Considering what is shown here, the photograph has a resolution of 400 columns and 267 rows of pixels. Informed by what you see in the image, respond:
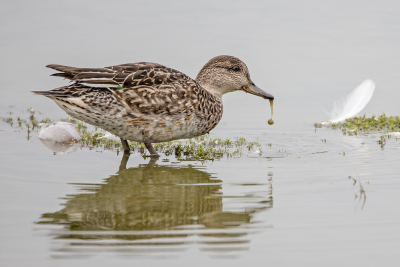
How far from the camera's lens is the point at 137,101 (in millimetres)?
7559

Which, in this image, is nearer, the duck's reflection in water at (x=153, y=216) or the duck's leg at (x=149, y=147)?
the duck's reflection in water at (x=153, y=216)

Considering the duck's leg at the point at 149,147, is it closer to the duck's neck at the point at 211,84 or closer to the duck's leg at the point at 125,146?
the duck's leg at the point at 125,146

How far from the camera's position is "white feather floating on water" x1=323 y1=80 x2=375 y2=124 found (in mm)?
10641

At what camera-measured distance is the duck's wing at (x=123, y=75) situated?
741 cm

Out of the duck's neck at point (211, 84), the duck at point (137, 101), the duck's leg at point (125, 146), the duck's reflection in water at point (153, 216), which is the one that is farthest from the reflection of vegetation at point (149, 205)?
the duck's neck at point (211, 84)

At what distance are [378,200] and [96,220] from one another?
9.35 ft

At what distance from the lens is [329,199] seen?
5945 millimetres

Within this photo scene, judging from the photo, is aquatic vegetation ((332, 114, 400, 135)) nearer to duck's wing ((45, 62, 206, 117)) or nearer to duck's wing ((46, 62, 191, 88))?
duck's wing ((45, 62, 206, 117))

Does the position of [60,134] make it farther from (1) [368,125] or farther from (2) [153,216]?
(1) [368,125]

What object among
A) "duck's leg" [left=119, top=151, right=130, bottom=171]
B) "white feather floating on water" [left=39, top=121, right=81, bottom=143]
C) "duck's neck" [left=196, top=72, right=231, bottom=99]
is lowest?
"duck's leg" [left=119, top=151, right=130, bottom=171]

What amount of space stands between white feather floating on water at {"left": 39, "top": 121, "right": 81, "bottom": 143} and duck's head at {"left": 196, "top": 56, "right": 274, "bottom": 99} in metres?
2.15

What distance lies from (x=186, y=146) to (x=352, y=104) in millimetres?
3984

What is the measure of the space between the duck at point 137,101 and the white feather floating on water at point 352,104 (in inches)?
127

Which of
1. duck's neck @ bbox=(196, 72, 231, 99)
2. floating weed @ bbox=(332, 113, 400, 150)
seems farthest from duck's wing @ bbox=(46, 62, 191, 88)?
floating weed @ bbox=(332, 113, 400, 150)
